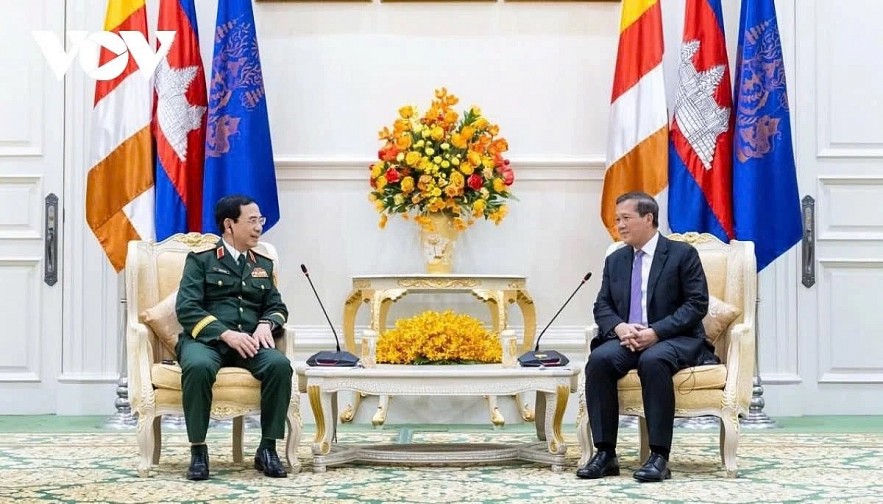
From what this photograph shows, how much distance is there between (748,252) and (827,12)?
245cm

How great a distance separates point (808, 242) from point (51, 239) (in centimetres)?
431

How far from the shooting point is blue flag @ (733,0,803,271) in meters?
6.43

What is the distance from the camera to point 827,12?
6.99 meters

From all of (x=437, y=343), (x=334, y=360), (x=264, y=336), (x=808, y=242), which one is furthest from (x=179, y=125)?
(x=808, y=242)

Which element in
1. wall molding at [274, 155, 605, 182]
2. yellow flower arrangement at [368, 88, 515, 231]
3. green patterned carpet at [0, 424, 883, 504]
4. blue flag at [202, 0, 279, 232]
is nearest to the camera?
green patterned carpet at [0, 424, 883, 504]

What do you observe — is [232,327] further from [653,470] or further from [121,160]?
[121,160]

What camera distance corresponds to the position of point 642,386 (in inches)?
183

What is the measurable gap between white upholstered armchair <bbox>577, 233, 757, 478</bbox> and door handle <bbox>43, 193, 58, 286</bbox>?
11.1ft

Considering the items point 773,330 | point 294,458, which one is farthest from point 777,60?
point 294,458

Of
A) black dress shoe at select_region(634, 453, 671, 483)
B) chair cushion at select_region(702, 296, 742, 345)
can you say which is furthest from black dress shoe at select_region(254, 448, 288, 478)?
chair cushion at select_region(702, 296, 742, 345)

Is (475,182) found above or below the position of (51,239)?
above

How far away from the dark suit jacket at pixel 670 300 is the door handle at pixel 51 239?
344cm

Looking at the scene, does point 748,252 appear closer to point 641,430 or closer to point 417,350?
point 641,430

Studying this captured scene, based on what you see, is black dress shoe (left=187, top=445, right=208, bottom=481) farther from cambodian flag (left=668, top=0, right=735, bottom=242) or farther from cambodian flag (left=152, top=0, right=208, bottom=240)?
cambodian flag (left=668, top=0, right=735, bottom=242)
